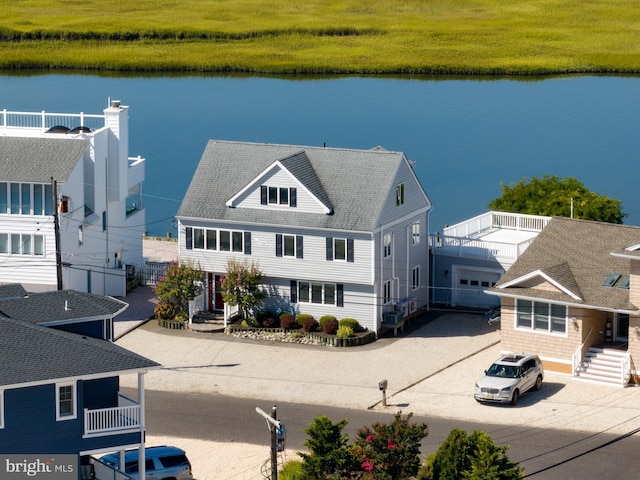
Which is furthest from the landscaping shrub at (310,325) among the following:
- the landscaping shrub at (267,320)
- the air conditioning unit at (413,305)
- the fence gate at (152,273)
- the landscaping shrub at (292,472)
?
the landscaping shrub at (292,472)

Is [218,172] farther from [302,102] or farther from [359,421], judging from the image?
[302,102]

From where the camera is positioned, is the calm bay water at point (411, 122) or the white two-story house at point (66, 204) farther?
the calm bay water at point (411, 122)

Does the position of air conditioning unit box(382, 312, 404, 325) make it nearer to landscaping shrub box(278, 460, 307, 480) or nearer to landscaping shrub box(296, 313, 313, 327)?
landscaping shrub box(296, 313, 313, 327)

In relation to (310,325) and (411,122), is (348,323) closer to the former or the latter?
(310,325)

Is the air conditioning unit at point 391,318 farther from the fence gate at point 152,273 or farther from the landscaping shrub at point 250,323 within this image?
the fence gate at point 152,273

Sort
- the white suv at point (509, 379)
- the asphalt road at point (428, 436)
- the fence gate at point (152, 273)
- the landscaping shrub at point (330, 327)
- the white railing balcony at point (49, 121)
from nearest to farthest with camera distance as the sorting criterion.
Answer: the asphalt road at point (428, 436) → the white suv at point (509, 379) → the landscaping shrub at point (330, 327) → the white railing balcony at point (49, 121) → the fence gate at point (152, 273)

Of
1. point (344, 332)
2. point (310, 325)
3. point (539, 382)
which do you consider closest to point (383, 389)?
point (539, 382)
